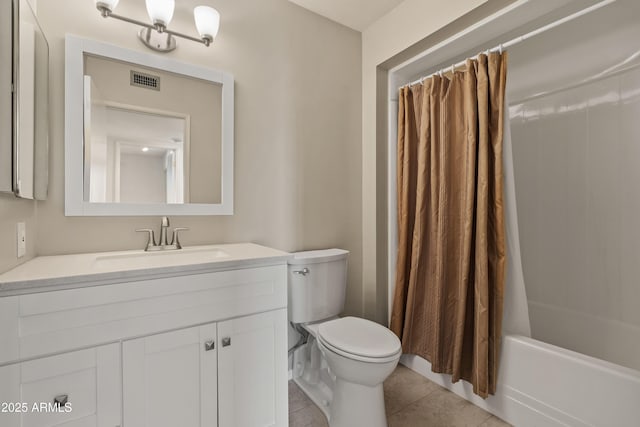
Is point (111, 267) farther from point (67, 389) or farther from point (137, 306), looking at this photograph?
point (67, 389)

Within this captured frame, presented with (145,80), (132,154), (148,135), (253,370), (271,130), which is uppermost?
(145,80)

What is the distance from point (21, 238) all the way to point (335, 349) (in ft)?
4.36

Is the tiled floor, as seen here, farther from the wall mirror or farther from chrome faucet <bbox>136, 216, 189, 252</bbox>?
the wall mirror

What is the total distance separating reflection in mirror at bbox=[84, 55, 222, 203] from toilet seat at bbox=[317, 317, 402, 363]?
3.18 ft

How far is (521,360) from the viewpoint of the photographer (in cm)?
148

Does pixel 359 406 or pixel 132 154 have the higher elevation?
pixel 132 154

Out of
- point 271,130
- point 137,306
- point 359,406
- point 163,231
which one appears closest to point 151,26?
point 271,130

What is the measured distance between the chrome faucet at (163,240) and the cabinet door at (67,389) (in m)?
0.56

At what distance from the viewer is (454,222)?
1778 mm

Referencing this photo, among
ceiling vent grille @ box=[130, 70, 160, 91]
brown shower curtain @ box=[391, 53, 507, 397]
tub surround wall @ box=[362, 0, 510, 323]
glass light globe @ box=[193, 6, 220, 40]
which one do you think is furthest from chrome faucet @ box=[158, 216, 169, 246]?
brown shower curtain @ box=[391, 53, 507, 397]

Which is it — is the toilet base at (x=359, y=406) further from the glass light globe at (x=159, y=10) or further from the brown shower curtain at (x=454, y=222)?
the glass light globe at (x=159, y=10)

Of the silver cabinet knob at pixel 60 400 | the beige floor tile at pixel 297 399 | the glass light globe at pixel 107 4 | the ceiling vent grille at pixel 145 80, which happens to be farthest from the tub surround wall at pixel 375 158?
the silver cabinet knob at pixel 60 400

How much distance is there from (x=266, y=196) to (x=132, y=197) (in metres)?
0.71

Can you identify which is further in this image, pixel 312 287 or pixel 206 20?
pixel 312 287
